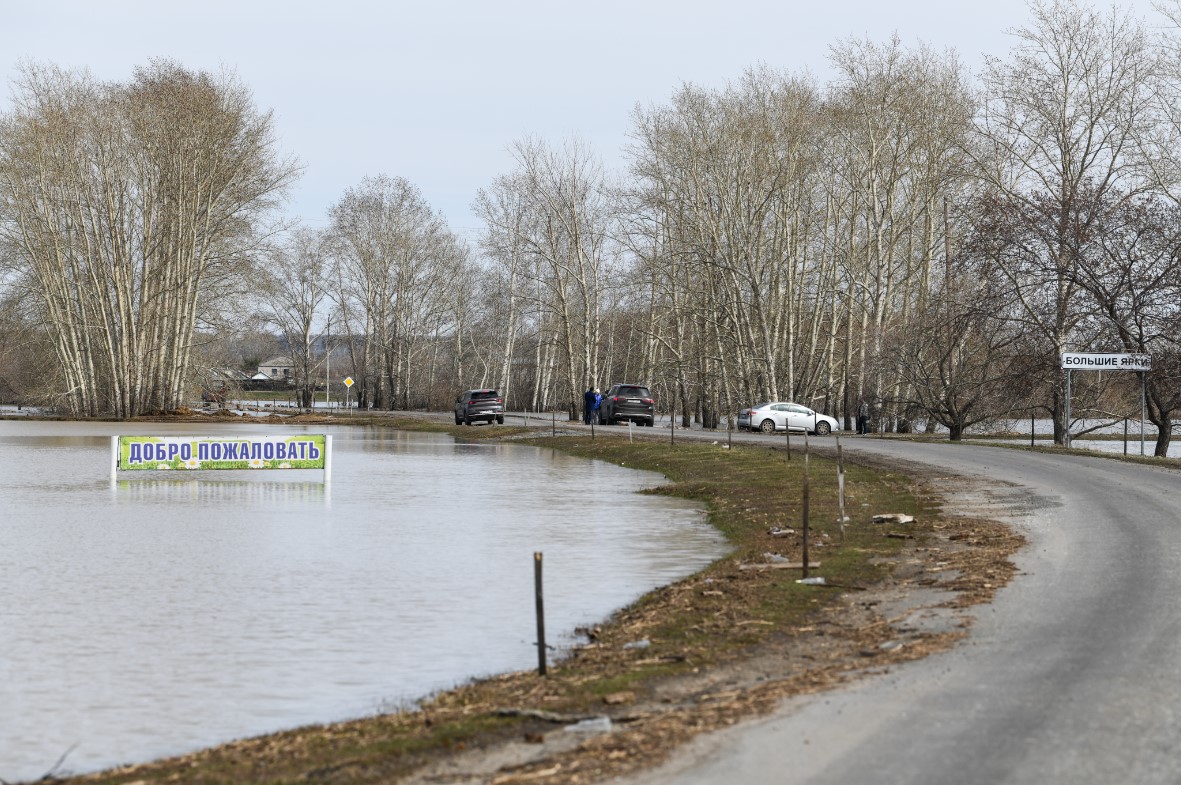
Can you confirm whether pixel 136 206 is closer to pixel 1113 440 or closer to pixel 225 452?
pixel 225 452

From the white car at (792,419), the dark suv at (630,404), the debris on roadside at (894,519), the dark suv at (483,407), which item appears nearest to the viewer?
the debris on roadside at (894,519)

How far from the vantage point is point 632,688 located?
31.6 ft

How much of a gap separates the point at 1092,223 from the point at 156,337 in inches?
1941

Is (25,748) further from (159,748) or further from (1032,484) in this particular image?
(1032,484)

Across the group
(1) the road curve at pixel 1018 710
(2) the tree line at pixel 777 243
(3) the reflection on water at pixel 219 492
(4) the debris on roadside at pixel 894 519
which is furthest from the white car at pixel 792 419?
(1) the road curve at pixel 1018 710

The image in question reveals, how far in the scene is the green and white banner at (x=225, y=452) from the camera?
3394 centimetres

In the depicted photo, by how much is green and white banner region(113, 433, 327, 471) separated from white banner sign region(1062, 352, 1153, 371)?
20170 mm

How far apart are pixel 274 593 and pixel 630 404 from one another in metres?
44.3

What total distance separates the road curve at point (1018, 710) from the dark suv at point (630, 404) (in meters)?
45.2

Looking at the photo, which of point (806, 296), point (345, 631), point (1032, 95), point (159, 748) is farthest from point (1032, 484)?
point (806, 296)

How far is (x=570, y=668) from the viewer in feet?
35.4

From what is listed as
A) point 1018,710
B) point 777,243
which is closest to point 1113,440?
point 777,243

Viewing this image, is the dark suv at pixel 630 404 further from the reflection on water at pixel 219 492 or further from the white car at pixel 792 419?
the reflection on water at pixel 219 492

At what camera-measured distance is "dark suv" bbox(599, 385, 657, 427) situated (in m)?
59.8
